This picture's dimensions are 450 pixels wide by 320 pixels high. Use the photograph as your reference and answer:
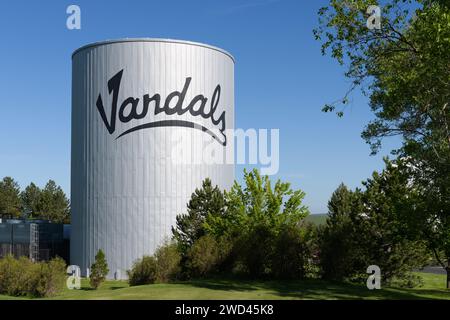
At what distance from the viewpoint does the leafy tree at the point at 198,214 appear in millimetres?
30719

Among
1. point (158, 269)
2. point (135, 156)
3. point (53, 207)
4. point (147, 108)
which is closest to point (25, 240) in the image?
point (135, 156)

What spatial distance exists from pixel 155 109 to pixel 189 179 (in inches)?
226

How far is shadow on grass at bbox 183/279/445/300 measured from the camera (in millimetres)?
19906

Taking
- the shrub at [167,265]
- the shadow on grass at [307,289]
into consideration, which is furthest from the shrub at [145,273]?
the shadow on grass at [307,289]

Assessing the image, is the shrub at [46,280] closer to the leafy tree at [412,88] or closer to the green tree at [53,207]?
the leafy tree at [412,88]

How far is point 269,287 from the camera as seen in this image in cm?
2189

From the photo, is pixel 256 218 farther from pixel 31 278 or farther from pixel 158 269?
pixel 31 278

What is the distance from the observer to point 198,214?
31359 millimetres

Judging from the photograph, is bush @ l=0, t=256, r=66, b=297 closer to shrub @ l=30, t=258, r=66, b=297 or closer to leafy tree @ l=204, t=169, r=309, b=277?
shrub @ l=30, t=258, r=66, b=297

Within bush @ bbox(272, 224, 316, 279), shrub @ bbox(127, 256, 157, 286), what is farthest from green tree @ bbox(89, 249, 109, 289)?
bush @ bbox(272, 224, 316, 279)

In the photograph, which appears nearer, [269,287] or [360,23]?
[360,23]
